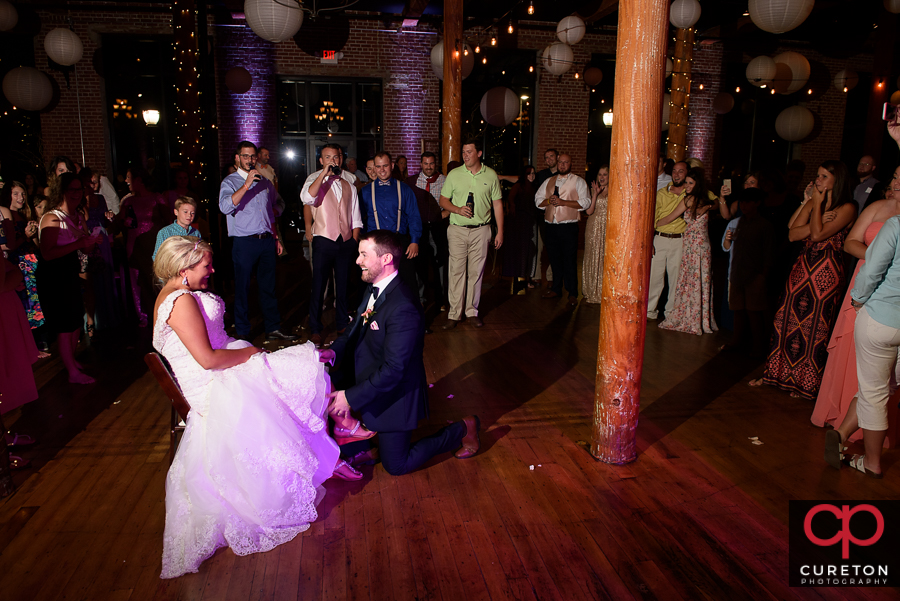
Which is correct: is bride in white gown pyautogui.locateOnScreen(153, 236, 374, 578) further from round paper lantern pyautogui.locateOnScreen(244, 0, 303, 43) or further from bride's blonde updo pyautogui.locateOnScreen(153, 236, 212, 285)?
round paper lantern pyautogui.locateOnScreen(244, 0, 303, 43)

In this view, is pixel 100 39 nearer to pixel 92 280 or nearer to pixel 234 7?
pixel 234 7

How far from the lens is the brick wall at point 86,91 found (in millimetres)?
10047

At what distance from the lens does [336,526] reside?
2506 millimetres

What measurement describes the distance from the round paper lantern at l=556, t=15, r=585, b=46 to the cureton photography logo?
7199 mm

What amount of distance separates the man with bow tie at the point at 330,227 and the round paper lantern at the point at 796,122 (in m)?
8.37

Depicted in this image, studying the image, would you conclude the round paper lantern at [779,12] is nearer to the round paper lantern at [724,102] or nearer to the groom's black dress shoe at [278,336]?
the groom's black dress shoe at [278,336]

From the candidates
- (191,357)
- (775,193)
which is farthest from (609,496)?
(775,193)

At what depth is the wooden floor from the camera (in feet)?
7.07

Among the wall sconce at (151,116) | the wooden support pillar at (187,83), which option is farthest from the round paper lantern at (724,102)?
the wall sconce at (151,116)

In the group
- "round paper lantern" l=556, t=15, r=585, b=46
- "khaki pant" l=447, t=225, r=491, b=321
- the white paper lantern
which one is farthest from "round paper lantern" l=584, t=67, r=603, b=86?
"khaki pant" l=447, t=225, r=491, b=321

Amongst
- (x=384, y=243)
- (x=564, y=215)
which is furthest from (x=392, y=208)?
(x=384, y=243)

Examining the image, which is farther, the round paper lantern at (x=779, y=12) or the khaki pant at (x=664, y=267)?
the khaki pant at (x=664, y=267)

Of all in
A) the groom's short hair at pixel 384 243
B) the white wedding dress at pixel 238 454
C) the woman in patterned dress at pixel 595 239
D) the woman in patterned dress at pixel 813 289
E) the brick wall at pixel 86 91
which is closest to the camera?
the white wedding dress at pixel 238 454

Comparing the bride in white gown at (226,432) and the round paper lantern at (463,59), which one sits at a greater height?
the round paper lantern at (463,59)
